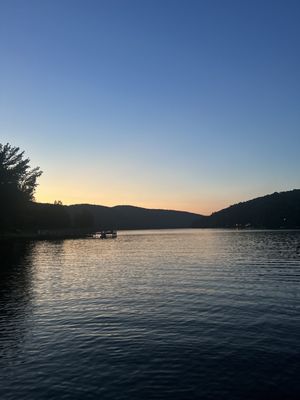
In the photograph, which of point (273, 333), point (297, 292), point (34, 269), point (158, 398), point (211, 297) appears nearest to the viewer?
point (158, 398)

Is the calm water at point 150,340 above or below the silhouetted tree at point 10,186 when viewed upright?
below

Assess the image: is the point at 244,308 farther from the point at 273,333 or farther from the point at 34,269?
the point at 34,269

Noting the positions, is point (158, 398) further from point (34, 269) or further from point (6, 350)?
point (34, 269)

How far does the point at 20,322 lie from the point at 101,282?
850 inches

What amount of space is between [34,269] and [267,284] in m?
36.7

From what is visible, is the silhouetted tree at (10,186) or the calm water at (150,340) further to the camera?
the silhouetted tree at (10,186)

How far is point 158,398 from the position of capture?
52.1ft

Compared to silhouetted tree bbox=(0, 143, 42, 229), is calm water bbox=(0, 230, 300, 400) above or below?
below

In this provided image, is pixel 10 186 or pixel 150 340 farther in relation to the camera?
pixel 10 186

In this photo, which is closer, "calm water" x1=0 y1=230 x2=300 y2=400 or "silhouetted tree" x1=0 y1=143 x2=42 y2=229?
"calm water" x1=0 y1=230 x2=300 y2=400

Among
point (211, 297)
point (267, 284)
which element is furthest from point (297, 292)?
point (211, 297)

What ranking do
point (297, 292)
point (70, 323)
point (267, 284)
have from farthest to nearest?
point (267, 284) < point (297, 292) < point (70, 323)

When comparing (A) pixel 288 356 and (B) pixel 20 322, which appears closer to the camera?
(A) pixel 288 356

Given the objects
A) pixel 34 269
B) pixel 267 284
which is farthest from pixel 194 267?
pixel 34 269
